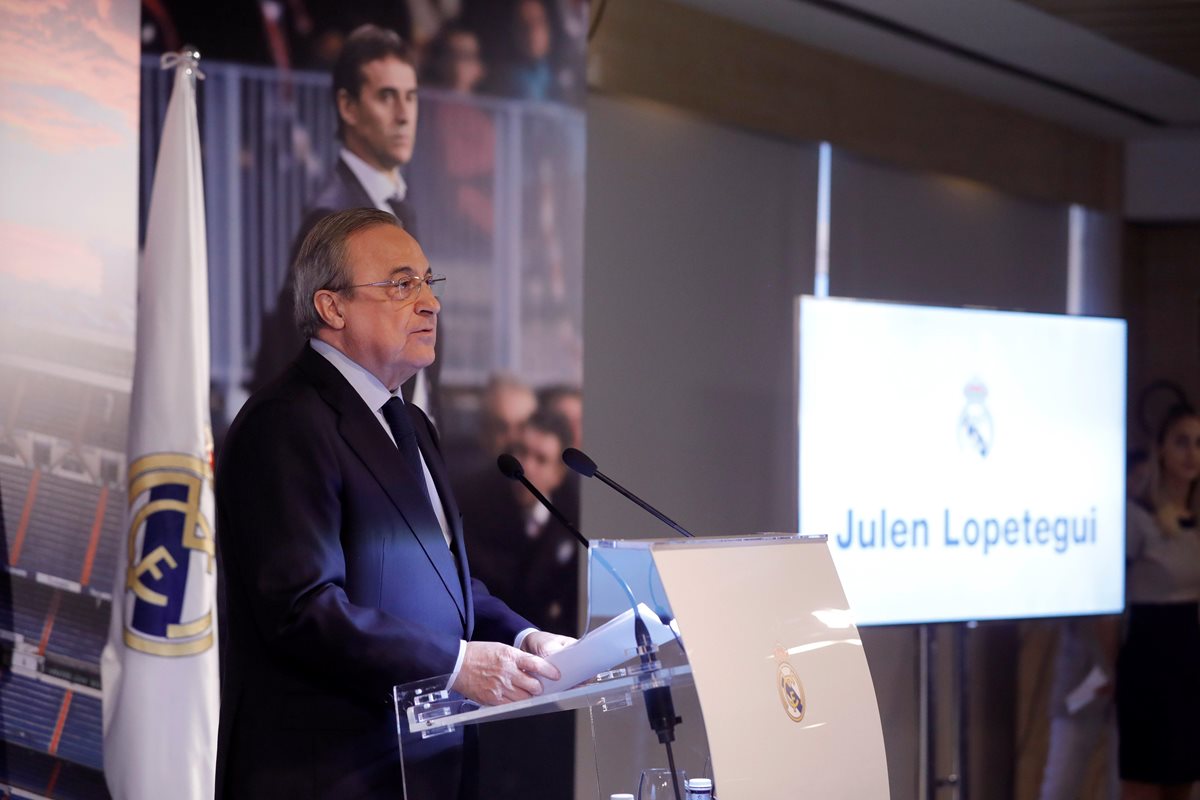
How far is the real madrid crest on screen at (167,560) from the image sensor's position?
3.29 meters

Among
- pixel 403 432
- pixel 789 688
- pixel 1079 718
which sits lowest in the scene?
pixel 1079 718

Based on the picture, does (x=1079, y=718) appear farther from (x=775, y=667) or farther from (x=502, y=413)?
(x=775, y=667)

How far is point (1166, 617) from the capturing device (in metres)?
5.31

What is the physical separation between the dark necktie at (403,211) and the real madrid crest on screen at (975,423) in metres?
1.90

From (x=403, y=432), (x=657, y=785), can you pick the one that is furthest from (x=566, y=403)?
(x=657, y=785)

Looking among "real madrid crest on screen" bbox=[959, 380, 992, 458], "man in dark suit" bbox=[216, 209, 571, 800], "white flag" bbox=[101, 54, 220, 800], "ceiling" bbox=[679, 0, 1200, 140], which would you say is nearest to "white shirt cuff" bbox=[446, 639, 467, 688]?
"man in dark suit" bbox=[216, 209, 571, 800]

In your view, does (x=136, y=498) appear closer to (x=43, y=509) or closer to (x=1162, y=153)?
(x=43, y=509)

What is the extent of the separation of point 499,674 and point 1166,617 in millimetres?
3935

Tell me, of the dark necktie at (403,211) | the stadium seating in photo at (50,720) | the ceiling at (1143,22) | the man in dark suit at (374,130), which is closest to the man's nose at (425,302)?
the man in dark suit at (374,130)

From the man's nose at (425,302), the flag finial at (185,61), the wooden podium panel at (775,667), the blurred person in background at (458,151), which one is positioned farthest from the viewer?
the blurred person in background at (458,151)

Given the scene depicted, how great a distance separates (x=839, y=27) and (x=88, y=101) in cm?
276

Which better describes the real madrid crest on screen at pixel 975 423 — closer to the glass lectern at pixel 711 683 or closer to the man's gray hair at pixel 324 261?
the glass lectern at pixel 711 683

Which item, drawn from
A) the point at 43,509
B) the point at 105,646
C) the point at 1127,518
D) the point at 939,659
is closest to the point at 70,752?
the point at 105,646

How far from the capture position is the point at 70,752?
3.37 m
